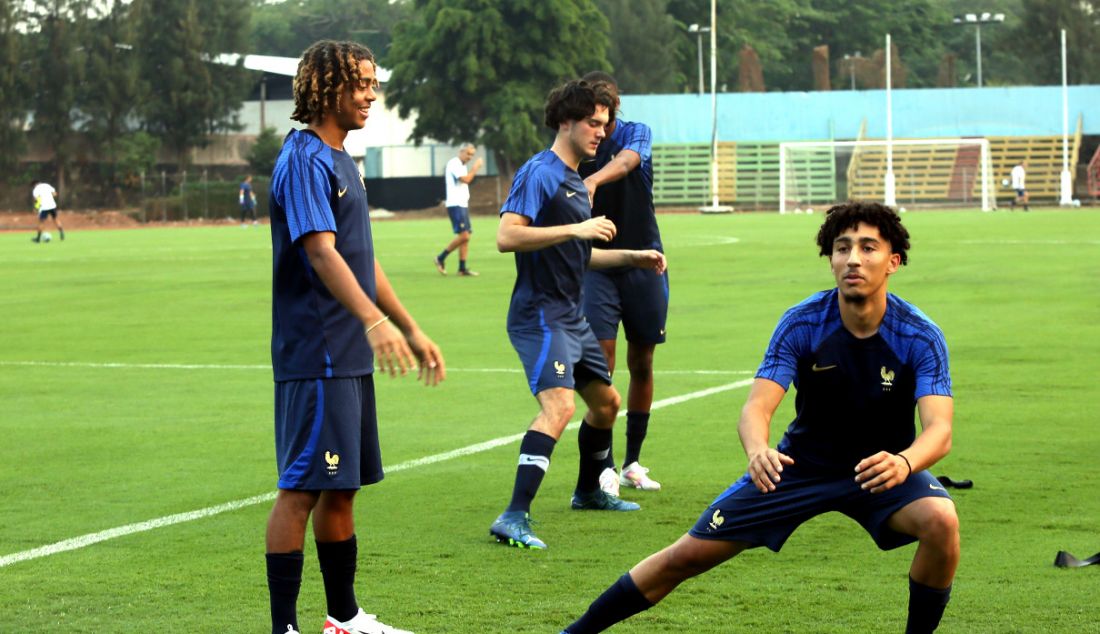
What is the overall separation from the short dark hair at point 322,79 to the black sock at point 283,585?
1.50 meters

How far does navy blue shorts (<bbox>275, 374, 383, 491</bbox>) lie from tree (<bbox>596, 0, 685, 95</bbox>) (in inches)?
3188

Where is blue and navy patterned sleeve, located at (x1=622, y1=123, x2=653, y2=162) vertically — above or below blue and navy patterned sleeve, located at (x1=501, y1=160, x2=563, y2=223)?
above

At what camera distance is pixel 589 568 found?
23.0 ft

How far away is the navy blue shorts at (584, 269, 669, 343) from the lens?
919cm

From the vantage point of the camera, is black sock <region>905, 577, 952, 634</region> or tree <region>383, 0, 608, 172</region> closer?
black sock <region>905, 577, 952, 634</region>

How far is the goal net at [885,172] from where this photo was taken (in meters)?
66.1

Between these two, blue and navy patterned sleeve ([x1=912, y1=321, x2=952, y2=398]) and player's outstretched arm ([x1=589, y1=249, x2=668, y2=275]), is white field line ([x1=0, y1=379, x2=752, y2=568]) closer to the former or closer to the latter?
player's outstretched arm ([x1=589, y1=249, x2=668, y2=275])

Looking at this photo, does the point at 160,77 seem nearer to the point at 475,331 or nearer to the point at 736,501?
the point at 475,331

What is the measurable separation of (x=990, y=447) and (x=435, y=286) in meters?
15.0

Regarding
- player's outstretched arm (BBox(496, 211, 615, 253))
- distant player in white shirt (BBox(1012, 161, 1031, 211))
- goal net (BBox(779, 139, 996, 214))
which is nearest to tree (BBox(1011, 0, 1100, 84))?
goal net (BBox(779, 139, 996, 214))

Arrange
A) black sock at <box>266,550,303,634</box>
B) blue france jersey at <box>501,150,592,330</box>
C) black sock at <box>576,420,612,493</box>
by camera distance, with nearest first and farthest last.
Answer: black sock at <box>266,550,303,634</box>, blue france jersey at <box>501,150,592,330</box>, black sock at <box>576,420,612,493</box>

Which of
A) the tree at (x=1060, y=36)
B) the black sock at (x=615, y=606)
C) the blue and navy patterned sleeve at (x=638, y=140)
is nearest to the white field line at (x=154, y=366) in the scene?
the blue and navy patterned sleeve at (x=638, y=140)

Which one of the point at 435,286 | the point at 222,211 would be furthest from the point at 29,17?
the point at 435,286

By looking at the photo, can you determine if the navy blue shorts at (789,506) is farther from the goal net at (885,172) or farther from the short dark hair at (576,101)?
the goal net at (885,172)
